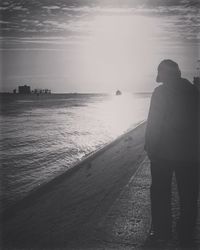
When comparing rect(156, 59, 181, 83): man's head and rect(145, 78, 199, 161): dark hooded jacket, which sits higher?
rect(156, 59, 181, 83): man's head

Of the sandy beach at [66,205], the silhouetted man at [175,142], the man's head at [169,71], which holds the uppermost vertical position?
the man's head at [169,71]

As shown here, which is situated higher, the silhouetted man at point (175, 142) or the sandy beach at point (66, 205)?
the silhouetted man at point (175, 142)

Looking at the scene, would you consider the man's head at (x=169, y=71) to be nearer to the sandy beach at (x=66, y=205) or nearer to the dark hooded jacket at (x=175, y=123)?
the dark hooded jacket at (x=175, y=123)

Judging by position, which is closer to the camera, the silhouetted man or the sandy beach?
the silhouetted man

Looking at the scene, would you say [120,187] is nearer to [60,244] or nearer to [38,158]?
[60,244]

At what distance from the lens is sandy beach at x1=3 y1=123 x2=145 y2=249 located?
4195mm

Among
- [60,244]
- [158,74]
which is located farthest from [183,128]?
[60,244]

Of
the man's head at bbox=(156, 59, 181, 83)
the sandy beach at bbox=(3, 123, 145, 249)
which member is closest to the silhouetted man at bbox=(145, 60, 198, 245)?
the man's head at bbox=(156, 59, 181, 83)

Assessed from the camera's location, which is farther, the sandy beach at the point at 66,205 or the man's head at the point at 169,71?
the sandy beach at the point at 66,205

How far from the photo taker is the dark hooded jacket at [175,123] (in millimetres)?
3748

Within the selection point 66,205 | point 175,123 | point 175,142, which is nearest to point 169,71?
point 175,123

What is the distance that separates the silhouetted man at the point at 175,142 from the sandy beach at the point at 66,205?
3.90 ft

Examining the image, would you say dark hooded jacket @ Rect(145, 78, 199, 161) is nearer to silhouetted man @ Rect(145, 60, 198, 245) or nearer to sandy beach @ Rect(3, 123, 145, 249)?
silhouetted man @ Rect(145, 60, 198, 245)

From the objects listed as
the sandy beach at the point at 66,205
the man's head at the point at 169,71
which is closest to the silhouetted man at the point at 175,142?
the man's head at the point at 169,71
